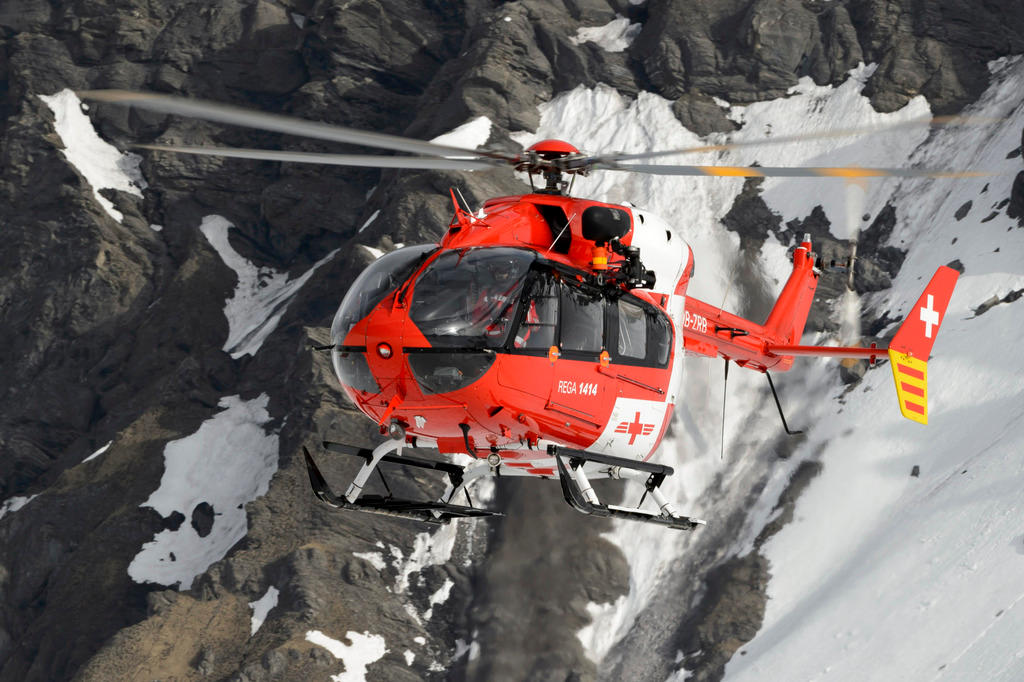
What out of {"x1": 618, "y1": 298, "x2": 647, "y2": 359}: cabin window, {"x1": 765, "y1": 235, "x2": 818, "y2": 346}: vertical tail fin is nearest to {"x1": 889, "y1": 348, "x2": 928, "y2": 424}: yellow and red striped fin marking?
{"x1": 765, "y1": 235, "x2": 818, "y2": 346}: vertical tail fin

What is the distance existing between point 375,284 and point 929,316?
9846mm

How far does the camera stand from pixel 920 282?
4694 centimetres

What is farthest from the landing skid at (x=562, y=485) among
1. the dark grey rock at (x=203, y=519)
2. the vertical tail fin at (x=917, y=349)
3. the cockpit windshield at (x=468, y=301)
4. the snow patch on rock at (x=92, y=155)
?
the snow patch on rock at (x=92, y=155)

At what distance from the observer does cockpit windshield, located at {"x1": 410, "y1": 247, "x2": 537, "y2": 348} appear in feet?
43.9

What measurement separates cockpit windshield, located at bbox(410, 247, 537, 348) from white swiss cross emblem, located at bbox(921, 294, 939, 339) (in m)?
8.40

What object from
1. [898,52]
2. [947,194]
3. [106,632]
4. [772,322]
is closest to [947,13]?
[898,52]

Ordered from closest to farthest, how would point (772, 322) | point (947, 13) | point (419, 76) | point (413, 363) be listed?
point (413, 363)
point (772, 322)
point (947, 13)
point (419, 76)

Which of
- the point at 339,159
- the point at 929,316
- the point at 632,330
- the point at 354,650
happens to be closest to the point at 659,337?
the point at 632,330

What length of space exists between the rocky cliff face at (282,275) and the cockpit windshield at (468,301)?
30.9 metres

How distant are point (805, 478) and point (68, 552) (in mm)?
30807

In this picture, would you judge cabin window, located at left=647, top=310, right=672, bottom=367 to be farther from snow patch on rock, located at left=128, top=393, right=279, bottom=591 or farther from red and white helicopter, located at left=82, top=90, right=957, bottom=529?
snow patch on rock, located at left=128, top=393, right=279, bottom=591

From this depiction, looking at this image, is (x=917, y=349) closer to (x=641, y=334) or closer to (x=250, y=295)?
(x=641, y=334)

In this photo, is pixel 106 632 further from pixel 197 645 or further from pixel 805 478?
pixel 805 478

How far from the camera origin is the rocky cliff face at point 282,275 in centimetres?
4553
